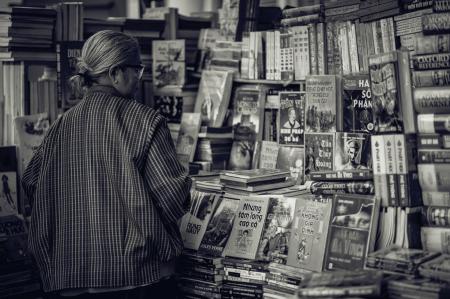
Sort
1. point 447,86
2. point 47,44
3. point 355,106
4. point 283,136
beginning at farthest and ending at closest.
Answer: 1. point 47,44
2. point 283,136
3. point 355,106
4. point 447,86

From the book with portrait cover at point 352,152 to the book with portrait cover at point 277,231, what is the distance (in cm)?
38

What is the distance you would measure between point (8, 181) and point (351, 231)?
224 centimetres

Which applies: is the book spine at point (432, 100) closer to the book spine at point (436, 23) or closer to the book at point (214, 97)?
the book spine at point (436, 23)

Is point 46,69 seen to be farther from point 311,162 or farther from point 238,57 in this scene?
point 311,162

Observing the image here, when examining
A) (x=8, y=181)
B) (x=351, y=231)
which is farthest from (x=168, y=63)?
(x=351, y=231)

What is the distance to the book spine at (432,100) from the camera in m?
3.28

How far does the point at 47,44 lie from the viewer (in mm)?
4887

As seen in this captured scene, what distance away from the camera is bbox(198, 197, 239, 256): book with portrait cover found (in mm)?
3990

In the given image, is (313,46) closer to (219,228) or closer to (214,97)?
(214,97)

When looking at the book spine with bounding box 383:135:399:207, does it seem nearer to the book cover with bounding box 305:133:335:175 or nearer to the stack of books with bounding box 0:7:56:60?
the book cover with bounding box 305:133:335:175

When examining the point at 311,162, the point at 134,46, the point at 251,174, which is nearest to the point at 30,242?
the point at 134,46

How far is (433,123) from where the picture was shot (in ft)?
10.9

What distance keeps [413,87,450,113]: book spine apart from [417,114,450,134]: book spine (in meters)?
0.03

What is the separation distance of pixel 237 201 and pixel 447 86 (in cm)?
131
